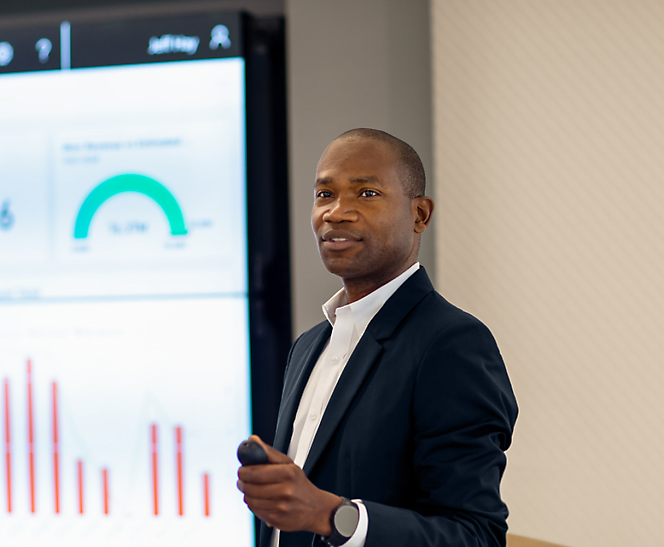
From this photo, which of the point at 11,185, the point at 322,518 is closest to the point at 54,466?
the point at 11,185

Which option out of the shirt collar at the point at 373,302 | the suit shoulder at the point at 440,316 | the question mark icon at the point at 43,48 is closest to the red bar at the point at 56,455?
the question mark icon at the point at 43,48

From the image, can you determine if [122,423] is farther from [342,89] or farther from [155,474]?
[342,89]

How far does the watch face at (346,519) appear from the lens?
26.3 inches

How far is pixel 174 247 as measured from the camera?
76.0 inches

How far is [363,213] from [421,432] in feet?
1.06

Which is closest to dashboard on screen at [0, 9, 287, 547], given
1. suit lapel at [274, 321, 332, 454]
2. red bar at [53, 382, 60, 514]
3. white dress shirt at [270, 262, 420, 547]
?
red bar at [53, 382, 60, 514]

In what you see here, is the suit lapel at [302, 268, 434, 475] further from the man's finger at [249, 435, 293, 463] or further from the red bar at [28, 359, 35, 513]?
the red bar at [28, 359, 35, 513]

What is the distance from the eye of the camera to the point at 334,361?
95cm

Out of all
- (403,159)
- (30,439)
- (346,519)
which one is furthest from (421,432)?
(30,439)

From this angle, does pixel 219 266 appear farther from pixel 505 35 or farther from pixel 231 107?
pixel 505 35

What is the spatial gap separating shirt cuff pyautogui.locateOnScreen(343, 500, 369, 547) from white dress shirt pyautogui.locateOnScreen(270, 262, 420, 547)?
201mm

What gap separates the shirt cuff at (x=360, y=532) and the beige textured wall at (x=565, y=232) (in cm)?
104

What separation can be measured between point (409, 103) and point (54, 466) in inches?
63.2

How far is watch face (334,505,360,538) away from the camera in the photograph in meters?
0.67
